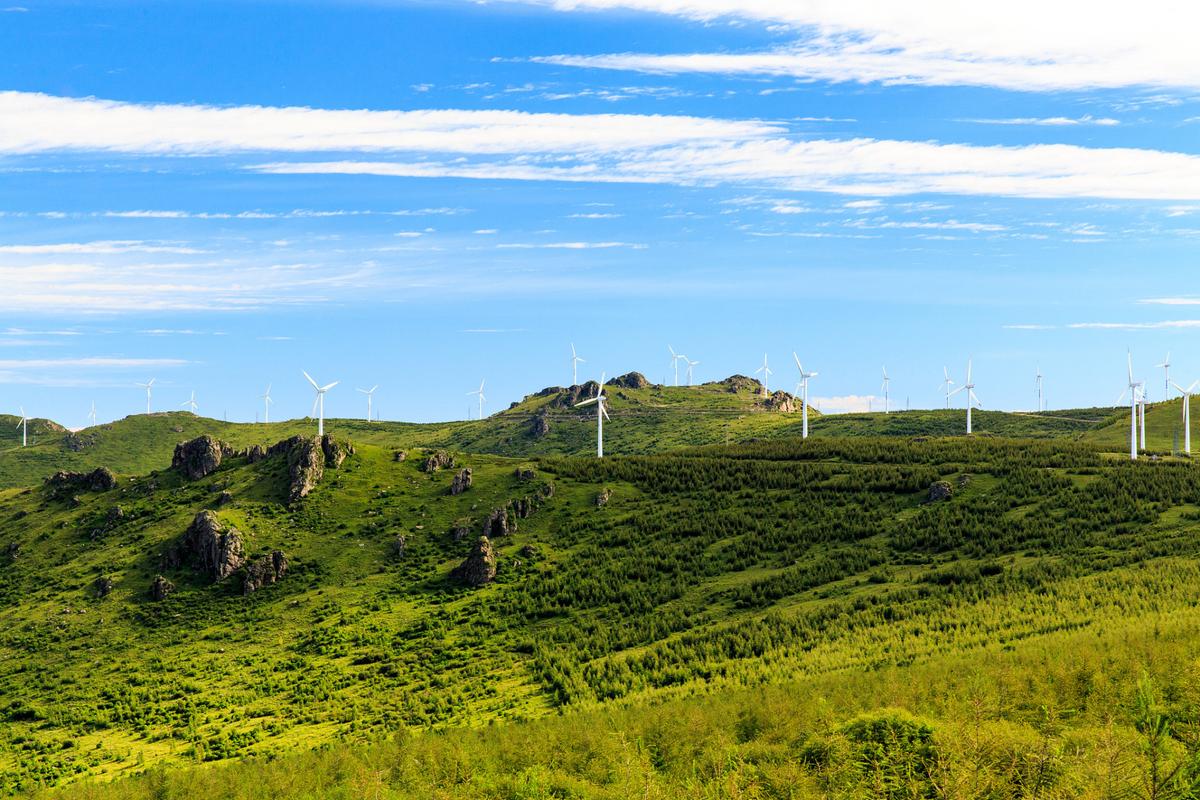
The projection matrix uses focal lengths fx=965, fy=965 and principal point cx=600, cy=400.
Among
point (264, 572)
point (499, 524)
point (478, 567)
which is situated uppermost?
point (499, 524)

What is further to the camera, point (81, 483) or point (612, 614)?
point (81, 483)

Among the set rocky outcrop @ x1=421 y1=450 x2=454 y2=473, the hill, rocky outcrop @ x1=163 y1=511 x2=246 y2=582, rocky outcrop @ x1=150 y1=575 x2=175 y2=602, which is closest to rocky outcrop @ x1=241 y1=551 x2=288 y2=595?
the hill

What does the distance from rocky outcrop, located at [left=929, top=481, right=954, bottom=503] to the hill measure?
147cm

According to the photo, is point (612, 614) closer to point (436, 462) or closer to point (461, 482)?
point (461, 482)

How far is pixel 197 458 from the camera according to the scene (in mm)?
177250

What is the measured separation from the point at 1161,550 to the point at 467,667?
3011 inches

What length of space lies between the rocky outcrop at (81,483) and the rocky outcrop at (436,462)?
58489 millimetres

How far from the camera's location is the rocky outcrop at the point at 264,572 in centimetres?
13900

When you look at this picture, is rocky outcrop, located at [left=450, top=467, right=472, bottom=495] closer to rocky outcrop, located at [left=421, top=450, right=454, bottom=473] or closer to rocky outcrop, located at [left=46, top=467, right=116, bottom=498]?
rocky outcrop, located at [left=421, top=450, right=454, bottom=473]

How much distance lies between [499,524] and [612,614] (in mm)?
35086

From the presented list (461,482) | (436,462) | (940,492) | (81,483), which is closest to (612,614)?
(461,482)

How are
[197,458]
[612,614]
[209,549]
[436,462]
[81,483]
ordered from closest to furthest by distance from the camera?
[612,614] < [209,549] < [436,462] < [197,458] < [81,483]

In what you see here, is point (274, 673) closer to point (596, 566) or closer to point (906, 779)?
point (596, 566)

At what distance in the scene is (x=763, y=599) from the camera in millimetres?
112812
